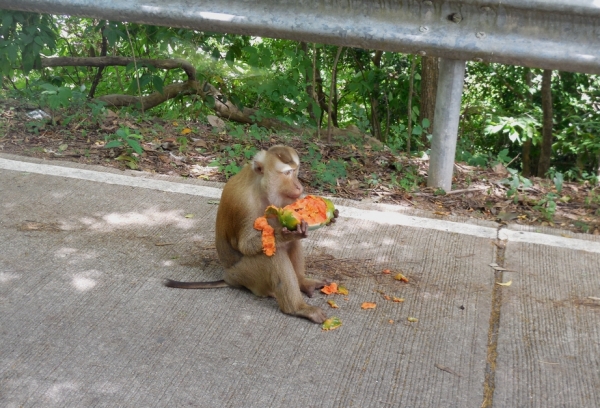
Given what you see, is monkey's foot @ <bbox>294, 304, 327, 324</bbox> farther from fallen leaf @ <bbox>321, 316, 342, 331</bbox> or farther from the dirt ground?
the dirt ground

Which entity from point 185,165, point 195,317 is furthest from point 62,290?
point 185,165

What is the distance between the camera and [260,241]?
324 centimetres

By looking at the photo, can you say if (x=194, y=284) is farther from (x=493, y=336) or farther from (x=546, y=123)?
(x=546, y=123)

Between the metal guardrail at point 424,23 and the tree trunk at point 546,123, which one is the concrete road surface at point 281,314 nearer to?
the metal guardrail at point 424,23

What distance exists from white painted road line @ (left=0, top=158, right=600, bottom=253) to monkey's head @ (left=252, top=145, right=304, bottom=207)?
3.56 ft

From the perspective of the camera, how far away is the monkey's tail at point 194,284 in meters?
3.44

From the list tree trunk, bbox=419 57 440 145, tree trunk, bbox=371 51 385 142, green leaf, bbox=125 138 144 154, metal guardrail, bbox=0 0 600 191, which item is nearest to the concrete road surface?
green leaf, bbox=125 138 144 154

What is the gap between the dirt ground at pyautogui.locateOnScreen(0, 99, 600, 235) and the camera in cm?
464

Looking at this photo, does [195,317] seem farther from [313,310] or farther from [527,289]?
[527,289]

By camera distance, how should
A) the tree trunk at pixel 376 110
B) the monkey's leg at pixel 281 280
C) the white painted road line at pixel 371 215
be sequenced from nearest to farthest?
the monkey's leg at pixel 281 280, the white painted road line at pixel 371 215, the tree trunk at pixel 376 110

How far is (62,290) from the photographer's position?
334 centimetres

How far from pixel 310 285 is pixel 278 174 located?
594 mm

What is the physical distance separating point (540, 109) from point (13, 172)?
7.98m

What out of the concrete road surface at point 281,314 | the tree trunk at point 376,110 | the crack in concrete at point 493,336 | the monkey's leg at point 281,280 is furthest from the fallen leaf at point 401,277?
the tree trunk at point 376,110
